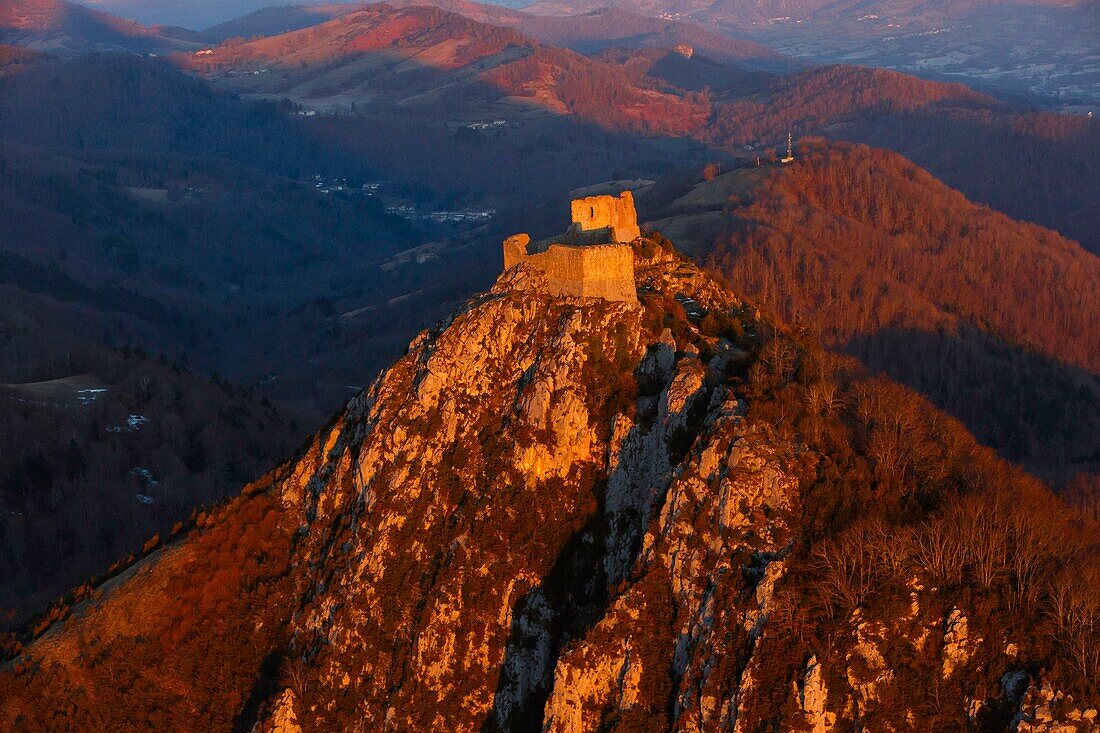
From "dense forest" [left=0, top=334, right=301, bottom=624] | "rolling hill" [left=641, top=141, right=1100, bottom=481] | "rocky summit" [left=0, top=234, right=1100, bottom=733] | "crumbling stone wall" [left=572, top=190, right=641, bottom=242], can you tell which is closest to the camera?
"rocky summit" [left=0, top=234, right=1100, bottom=733]

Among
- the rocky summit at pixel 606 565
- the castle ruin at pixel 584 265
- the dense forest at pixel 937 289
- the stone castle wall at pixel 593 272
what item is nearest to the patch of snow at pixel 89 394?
the dense forest at pixel 937 289

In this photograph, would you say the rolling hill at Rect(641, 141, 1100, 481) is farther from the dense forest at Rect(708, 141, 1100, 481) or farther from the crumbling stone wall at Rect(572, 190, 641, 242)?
the crumbling stone wall at Rect(572, 190, 641, 242)

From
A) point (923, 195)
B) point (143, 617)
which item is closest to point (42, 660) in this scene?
point (143, 617)

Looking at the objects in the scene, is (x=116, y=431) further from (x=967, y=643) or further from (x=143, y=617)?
(x=967, y=643)

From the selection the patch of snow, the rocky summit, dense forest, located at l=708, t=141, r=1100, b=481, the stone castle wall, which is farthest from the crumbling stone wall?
the patch of snow

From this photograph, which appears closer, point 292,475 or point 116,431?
point 292,475

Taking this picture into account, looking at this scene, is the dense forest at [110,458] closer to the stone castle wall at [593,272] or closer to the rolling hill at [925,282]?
the stone castle wall at [593,272]

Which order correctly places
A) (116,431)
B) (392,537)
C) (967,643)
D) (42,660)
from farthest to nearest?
(116,431) < (42,660) < (392,537) < (967,643)
